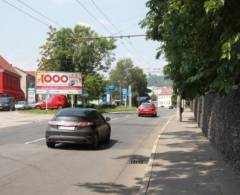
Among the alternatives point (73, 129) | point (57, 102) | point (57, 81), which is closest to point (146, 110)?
point (57, 81)

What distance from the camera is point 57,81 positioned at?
66938mm

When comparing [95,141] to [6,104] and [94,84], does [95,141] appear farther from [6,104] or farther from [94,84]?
[6,104]

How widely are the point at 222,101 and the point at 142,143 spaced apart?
280 inches

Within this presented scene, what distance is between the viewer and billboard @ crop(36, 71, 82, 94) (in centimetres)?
6656

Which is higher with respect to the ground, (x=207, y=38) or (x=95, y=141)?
(x=207, y=38)

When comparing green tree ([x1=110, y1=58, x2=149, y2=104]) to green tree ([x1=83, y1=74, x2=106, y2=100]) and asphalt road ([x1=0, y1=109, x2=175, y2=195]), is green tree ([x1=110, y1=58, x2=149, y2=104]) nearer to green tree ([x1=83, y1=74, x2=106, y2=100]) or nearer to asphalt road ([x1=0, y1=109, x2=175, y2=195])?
green tree ([x1=83, y1=74, x2=106, y2=100])

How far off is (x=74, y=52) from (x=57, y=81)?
18.7 ft

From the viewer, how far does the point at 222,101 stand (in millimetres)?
15562

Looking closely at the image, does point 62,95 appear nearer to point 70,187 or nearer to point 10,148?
point 10,148

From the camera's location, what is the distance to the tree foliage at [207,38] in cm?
723

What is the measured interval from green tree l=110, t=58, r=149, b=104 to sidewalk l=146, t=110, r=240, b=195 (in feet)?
467

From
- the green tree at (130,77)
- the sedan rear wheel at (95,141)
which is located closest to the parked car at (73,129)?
the sedan rear wheel at (95,141)

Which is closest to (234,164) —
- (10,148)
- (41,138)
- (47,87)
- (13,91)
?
(10,148)

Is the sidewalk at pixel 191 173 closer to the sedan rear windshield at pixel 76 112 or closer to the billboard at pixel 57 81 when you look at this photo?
the sedan rear windshield at pixel 76 112
